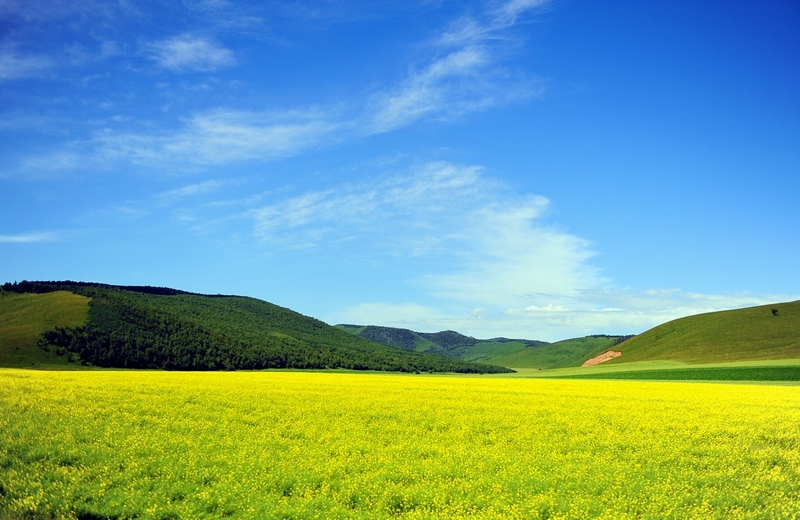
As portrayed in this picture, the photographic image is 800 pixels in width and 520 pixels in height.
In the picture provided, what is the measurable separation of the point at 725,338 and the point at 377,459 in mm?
130519

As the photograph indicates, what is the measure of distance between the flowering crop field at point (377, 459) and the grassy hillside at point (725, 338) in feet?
320

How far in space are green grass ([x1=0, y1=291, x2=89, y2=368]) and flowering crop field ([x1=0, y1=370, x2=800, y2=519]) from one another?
111082mm

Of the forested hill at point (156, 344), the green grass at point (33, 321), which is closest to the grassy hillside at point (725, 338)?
the forested hill at point (156, 344)

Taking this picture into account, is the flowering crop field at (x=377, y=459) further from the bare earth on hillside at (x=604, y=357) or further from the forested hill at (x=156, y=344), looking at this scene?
the bare earth on hillside at (x=604, y=357)

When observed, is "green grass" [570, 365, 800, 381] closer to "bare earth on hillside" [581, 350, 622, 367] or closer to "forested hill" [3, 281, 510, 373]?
"bare earth on hillside" [581, 350, 622, 367]

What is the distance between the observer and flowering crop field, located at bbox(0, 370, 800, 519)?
40.5 ft

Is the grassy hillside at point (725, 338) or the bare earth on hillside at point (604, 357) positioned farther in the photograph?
→ the bare earth on hillside at point (604, 357)

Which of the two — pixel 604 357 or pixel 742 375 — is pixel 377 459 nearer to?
pixel 742 375

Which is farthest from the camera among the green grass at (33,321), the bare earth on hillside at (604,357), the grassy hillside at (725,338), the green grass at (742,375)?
the bare earth on hillside at (604,357)

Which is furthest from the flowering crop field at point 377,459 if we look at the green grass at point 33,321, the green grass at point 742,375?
the green grass at point 33,321

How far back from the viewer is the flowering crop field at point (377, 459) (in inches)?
486

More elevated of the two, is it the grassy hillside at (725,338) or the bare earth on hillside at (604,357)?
the grassy hillside at (725,338)

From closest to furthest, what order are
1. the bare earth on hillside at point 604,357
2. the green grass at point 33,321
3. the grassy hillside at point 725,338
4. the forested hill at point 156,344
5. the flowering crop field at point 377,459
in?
the flowering crop field at point 377,459, the grassy hillside at point 725,338, the green grass at point 33,321, the forested hill at point 156,344, the bare earth on hillside at point 604,357

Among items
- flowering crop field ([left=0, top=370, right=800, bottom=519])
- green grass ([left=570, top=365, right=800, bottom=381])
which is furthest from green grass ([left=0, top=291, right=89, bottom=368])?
green grass ([left=570, top=365, right=800, bottom=381])
